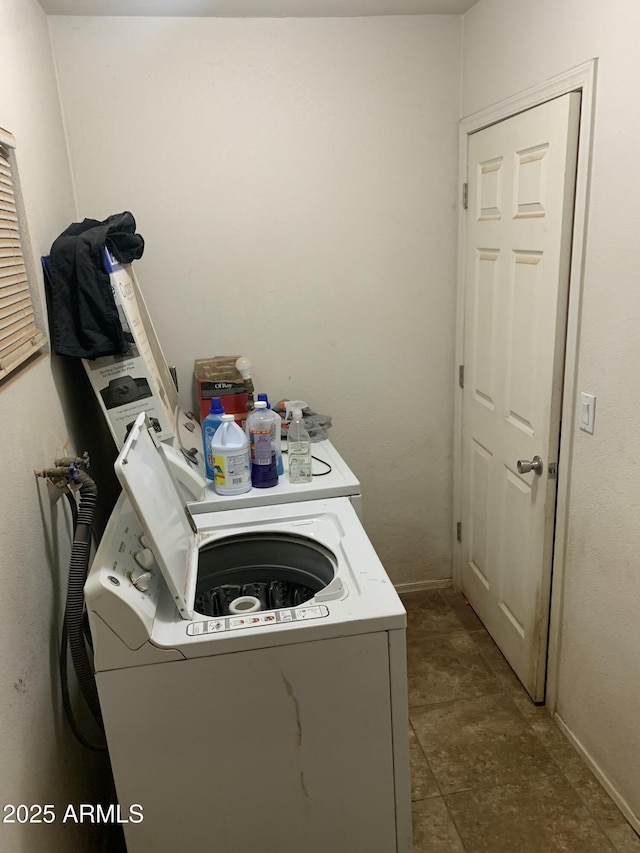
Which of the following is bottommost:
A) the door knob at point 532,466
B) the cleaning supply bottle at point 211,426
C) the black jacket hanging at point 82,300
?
the door knob at point 532,466

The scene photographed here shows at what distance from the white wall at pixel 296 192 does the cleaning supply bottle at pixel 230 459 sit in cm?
69

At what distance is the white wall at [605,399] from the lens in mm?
1540

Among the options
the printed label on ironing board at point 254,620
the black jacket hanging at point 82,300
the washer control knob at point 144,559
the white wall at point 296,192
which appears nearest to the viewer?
the printed label on ironing board at point 254,620

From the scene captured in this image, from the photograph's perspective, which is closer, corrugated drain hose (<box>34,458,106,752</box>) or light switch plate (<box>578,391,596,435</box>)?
corrugated drain hose (<box>34,458,106,752</box>)

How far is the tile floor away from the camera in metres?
1.75

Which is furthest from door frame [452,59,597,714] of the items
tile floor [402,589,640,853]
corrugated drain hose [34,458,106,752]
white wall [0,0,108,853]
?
white wall [0,0,108,853]

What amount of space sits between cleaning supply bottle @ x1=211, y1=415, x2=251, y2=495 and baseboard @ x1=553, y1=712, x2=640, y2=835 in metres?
1.31

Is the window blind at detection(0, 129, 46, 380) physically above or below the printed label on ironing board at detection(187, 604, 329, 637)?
above

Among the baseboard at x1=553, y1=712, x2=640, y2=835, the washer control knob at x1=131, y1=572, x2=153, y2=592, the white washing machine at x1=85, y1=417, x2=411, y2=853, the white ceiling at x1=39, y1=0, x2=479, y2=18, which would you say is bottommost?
the baseboard at x1=553, y1=712, x2=640, y2=835

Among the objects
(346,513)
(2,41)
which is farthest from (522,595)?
(2,41)

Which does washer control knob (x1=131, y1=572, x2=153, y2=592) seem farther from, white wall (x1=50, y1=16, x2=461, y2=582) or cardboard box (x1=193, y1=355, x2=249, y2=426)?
white wall (x1=50, y1=16, x2=461, y2=582)

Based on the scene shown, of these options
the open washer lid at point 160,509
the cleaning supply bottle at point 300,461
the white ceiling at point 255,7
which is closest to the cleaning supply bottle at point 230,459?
the cleaning supply bottle at point 300,461

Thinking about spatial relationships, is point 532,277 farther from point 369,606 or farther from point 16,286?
point 16,286

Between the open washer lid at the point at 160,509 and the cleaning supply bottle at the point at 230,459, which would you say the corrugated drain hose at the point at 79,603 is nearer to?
the open washer lid at the point at 160,509
